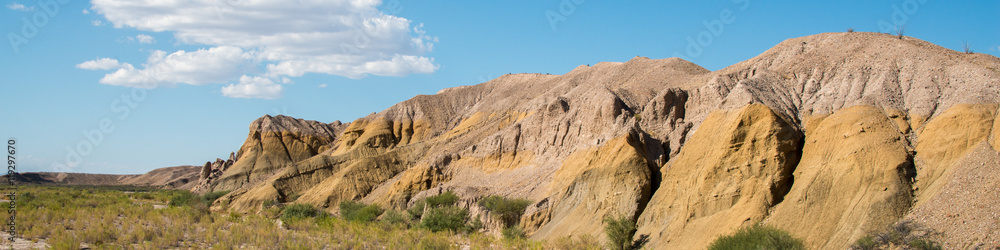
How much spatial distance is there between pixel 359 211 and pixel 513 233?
59.8ft

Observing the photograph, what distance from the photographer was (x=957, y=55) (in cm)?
3966

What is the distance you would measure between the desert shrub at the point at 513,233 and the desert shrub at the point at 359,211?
15.1 meters

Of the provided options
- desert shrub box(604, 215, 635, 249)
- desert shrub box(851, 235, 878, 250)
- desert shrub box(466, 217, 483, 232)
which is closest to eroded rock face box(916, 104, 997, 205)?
desert shrub box(851, 235, 878, 250)

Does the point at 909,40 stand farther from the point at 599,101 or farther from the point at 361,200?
the point at 361,200

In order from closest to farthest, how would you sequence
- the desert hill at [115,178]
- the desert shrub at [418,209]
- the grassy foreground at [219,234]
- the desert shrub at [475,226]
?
1. the grassy foreground at [219,234]
2. the desert shrub at [475,226]
3. the desert shrub at [418,209]
4. the desert hill at [115,178]

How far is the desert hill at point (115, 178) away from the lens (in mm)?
137750

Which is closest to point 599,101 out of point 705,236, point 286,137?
point 705,236

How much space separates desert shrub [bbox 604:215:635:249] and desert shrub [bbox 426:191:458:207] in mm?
14813

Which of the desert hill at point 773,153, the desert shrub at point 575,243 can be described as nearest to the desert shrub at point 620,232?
the desert shrub at point 575,243

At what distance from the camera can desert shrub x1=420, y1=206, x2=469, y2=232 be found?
44875mm

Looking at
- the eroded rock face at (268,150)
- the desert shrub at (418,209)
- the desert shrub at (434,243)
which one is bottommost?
the desert shrub at (434,243)

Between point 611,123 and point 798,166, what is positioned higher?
point 611,123

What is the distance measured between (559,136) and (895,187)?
946 inches

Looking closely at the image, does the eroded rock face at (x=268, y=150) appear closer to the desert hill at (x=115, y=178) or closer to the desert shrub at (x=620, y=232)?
the desert hill at (x=115, y=178)
